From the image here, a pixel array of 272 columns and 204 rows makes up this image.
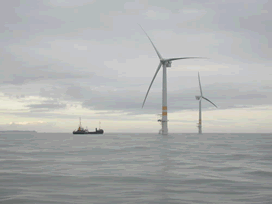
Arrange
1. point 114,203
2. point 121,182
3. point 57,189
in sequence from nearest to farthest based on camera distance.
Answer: point 114,203 < point 57,189 < point 121,182

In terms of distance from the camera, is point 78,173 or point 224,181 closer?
point 224,181

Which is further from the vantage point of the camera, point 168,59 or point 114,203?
point 168,59

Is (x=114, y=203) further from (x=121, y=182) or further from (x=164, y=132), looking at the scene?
(x=164, y=132)

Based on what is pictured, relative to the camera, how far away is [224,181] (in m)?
22.3

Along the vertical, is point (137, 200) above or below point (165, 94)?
below

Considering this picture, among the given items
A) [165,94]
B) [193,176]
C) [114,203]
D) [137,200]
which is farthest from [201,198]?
[165,94]

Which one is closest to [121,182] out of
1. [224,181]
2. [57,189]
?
[57,189]

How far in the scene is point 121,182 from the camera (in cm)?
2178

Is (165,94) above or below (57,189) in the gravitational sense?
above

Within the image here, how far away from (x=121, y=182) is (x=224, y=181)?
778cm

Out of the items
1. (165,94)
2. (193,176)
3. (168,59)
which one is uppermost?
(168,59)

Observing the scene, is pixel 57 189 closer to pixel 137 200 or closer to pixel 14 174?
pixel 137 200

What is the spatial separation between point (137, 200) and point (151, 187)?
3.86 meters

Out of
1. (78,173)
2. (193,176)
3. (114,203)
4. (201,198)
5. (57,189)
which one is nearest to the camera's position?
(114,203)
